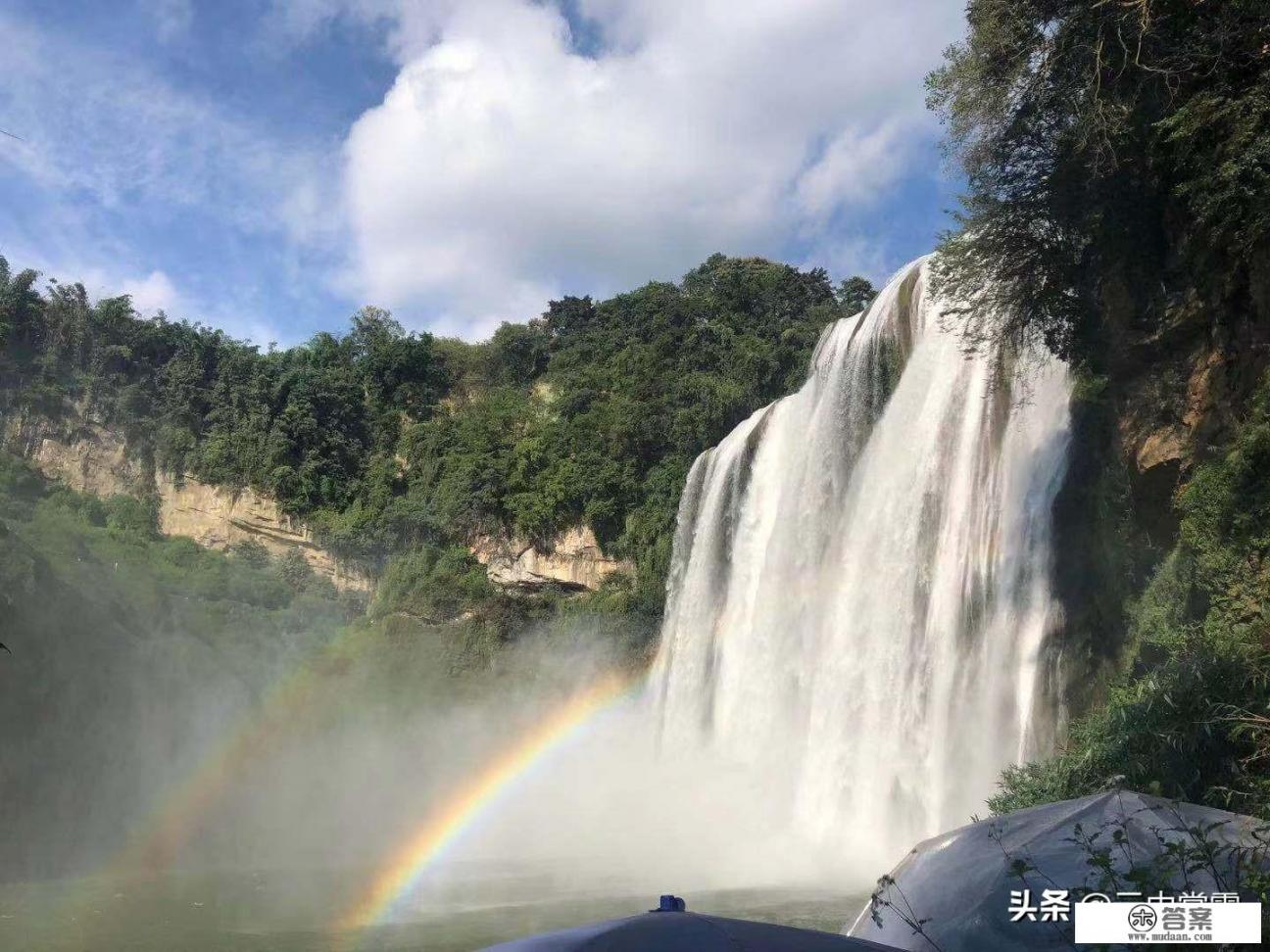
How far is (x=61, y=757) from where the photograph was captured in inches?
1009

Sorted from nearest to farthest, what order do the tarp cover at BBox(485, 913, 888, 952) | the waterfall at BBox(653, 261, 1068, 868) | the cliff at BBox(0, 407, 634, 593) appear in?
the tarp cover at BBox(485, 913, 888, 952)
the waterfall at BBox(653, 261, 1068, 868)
the cliff at BBox(0, 407, 634, 593)

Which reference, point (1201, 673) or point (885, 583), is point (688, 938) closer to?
point (1201, 673)

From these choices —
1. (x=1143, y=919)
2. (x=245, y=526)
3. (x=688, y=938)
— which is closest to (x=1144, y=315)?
(x=1143, y=919)

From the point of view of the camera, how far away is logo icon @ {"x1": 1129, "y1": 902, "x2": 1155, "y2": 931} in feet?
14.2

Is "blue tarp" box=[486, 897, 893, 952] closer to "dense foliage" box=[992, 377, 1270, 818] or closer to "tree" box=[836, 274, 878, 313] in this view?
"dense foliage" box=[992, 377, 1270, 818]

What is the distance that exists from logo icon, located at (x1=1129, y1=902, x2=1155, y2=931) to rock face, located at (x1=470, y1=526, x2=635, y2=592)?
1248 inches

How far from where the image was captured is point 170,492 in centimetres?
4053

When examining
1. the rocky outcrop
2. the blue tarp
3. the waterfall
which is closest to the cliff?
the rocky outcrop

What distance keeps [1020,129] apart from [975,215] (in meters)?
1.32

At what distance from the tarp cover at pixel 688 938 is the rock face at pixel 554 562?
1258 inches

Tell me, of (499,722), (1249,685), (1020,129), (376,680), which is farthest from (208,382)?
(1249,685)

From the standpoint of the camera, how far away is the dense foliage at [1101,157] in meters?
11.3

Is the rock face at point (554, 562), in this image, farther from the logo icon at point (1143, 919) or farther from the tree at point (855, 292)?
the logo icon at point (1143, 919)

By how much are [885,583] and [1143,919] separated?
1445 centimetres
